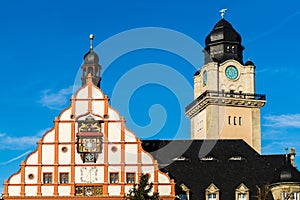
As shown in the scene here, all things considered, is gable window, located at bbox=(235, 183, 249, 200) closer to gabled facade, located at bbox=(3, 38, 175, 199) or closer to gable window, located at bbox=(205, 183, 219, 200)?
gable window, located at bbox=(205, 183, 219, 200)

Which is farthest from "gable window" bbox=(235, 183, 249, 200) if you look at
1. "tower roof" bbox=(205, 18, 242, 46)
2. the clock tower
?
"tower roof" bbox=(205, 18, 242, 46)

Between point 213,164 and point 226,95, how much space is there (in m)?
28.4

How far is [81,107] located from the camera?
90.9m

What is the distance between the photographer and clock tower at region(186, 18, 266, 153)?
121062 millimetres

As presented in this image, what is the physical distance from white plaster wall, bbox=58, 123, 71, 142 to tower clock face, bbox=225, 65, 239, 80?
131 feet

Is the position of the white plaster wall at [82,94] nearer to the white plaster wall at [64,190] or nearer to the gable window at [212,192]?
the white plaster wall at [64,190]

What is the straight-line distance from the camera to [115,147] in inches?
3551

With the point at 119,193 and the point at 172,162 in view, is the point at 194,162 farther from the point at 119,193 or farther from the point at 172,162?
the point at 119,193

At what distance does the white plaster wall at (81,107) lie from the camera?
9075cm

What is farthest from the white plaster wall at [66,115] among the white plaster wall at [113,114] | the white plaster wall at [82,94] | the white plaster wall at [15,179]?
the white plaster wall at [15,179]

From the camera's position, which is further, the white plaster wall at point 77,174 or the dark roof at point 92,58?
the dark roof at point 92,58

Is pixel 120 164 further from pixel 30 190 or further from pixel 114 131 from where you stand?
pixel 30 190

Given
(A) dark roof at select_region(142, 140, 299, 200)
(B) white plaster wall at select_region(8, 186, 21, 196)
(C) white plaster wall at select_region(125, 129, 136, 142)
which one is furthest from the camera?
(A) dark roof at select_region(142, 140, 299, 200)

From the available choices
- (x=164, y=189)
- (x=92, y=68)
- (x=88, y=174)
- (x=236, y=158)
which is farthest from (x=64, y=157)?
(x=236, y=158)
